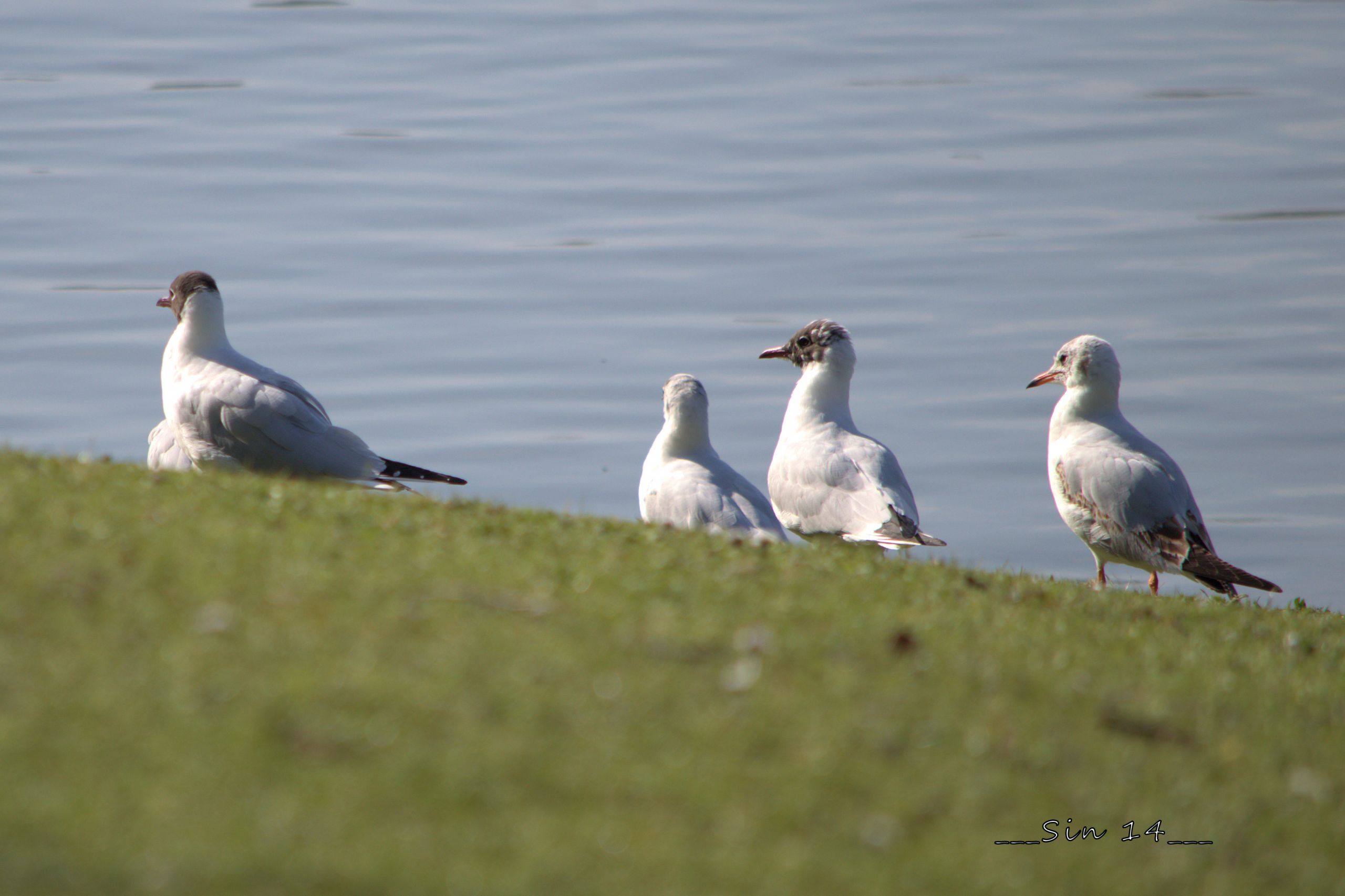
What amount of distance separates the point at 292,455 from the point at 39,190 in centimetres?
2166

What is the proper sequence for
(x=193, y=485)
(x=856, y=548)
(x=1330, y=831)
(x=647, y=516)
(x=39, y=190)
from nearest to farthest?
(x=1330, y=831), (x=193, y=485), (x=856, y=548), (x=647, y=516), (x=39, y=190)

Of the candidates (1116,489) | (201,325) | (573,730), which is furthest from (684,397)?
(573,730)

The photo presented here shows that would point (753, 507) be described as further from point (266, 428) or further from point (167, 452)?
point (167, 452)

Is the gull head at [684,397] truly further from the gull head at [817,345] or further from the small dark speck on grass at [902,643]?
the small dark speck on grass at [902,643]

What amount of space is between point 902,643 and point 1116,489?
549 centimetres

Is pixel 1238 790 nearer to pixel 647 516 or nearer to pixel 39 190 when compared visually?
pixel 647 516

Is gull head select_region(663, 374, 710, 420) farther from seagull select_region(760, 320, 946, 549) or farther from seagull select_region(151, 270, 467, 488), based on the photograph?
seagull select_region(151, 270, 467, 488)

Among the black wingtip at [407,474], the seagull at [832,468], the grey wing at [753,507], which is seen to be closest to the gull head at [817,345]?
the seagull at [832,468]

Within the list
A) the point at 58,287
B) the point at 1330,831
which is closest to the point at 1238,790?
the point at 1330,831

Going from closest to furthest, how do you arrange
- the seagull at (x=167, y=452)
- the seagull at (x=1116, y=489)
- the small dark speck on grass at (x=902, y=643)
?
the small dark speck on grass at (x=902, y=643) → the seagull at (x=1116, y=489) → the seagull at (x=167, y=452)

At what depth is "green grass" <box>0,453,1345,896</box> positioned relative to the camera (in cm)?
457

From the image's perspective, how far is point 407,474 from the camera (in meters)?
12.2

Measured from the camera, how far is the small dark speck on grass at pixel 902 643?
21.1 ft

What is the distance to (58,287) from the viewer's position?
25.5 m
